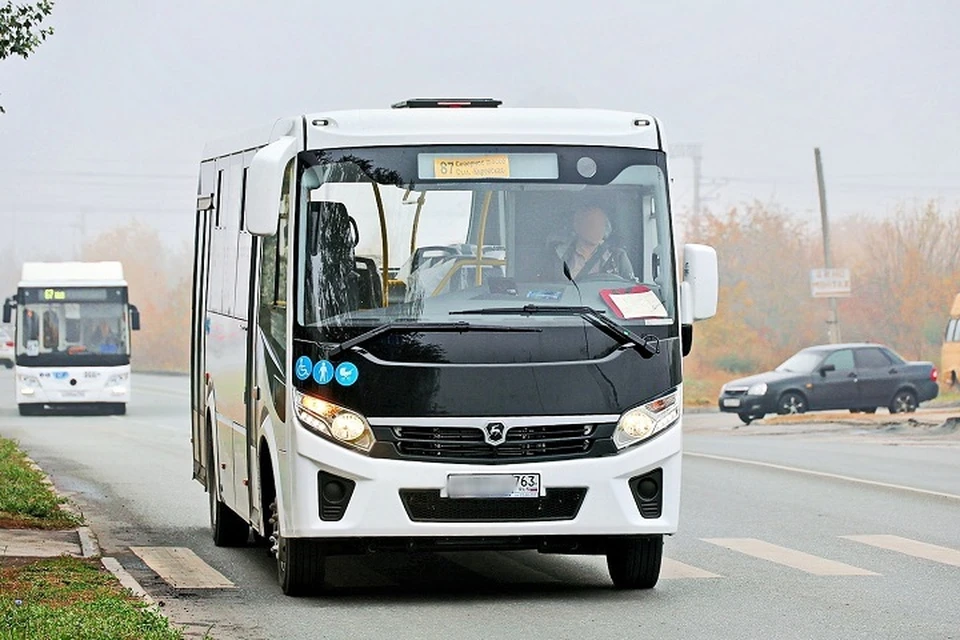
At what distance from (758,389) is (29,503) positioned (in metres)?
25.4

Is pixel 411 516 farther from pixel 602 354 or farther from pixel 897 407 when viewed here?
pixel 897 407

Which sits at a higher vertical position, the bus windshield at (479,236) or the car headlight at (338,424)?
the bus windshield at (479,236)

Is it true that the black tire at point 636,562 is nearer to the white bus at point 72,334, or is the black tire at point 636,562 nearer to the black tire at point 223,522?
the black tire at point 223,522

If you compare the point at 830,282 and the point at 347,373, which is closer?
the point at 347,373

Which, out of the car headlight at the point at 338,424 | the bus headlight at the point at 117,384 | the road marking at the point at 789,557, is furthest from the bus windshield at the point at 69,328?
the car headlight at the point at 338,424

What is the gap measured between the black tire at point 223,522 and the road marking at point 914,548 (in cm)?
445

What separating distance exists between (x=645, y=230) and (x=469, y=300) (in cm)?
110

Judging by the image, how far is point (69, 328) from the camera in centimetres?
4062

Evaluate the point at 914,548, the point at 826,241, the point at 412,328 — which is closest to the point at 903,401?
the point at 826,241

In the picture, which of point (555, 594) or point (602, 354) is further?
point (555, 594)

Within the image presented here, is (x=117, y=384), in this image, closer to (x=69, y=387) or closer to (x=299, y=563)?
(x=69, y=387)

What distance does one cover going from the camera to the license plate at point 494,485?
33.1 ft

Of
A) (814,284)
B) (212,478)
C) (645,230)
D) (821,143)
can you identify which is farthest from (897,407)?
(821,143)

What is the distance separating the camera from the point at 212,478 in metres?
14.1
